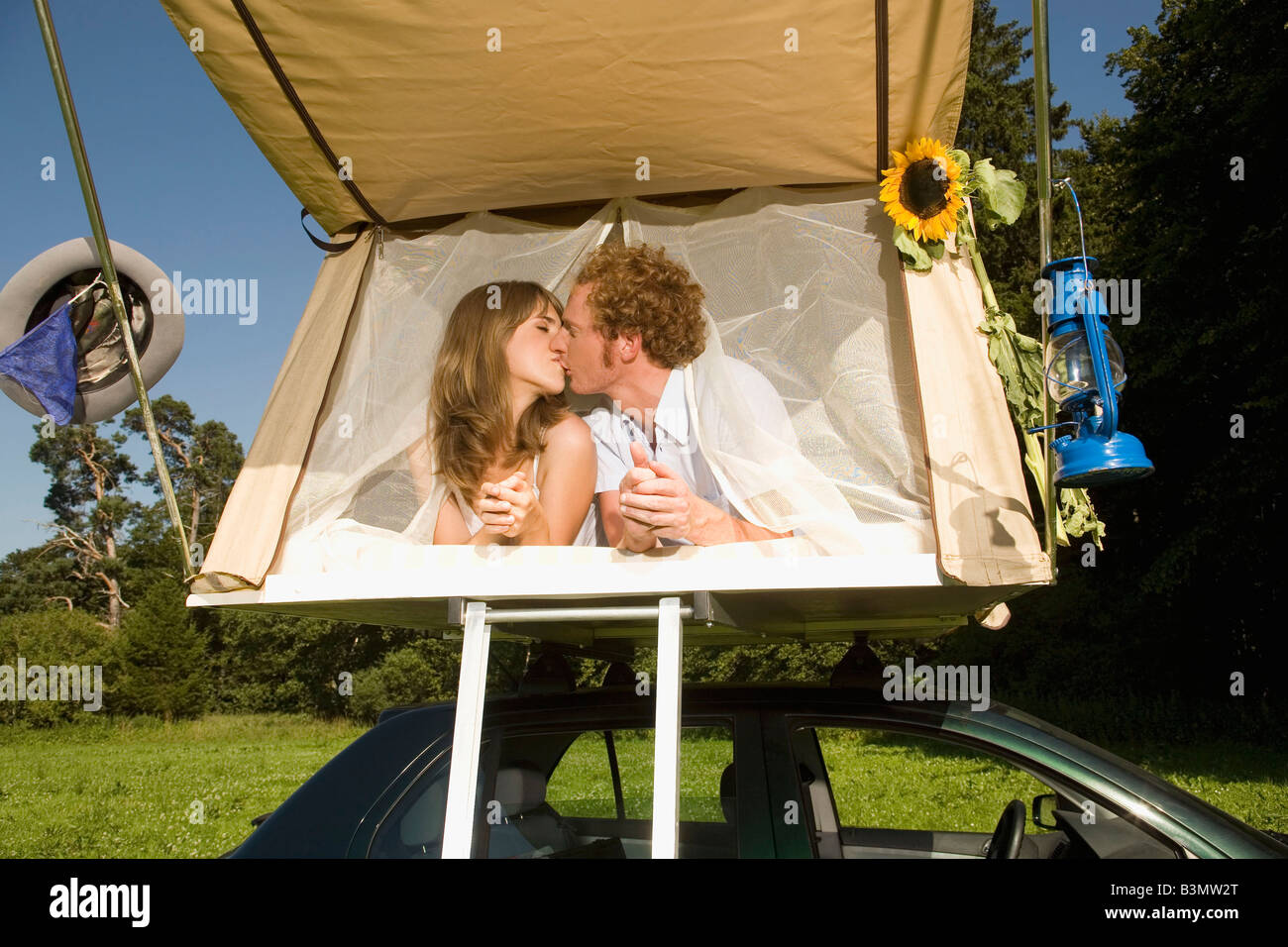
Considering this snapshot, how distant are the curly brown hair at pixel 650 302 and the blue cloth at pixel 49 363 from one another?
1.65 meters

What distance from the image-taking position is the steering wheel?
2.56 m

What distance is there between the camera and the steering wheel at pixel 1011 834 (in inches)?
101

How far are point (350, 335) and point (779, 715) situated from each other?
1845 millimetres

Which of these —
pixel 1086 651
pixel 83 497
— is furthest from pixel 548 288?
pixel 83 497

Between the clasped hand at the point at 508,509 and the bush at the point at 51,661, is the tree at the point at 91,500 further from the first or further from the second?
the clasped hand at the point at 508,509

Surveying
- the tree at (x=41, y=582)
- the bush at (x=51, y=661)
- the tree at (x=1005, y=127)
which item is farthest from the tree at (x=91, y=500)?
the tree at (x=1005, y=127)

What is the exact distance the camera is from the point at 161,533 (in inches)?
1526

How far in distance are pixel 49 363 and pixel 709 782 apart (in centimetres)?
244

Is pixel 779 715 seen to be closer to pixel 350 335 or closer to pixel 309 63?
pixel 350 335

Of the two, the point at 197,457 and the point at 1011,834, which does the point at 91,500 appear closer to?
the point at 197,457

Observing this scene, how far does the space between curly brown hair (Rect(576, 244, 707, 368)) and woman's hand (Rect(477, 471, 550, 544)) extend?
598 mm

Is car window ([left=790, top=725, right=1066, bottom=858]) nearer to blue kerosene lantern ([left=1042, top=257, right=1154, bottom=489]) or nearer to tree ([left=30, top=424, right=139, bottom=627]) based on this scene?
blue kerosene lantern ([left=1042, top=257, right=1154, bottom=489])

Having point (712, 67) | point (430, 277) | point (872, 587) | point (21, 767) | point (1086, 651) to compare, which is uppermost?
point (712, 67)

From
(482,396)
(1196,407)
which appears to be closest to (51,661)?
(1196,407)
